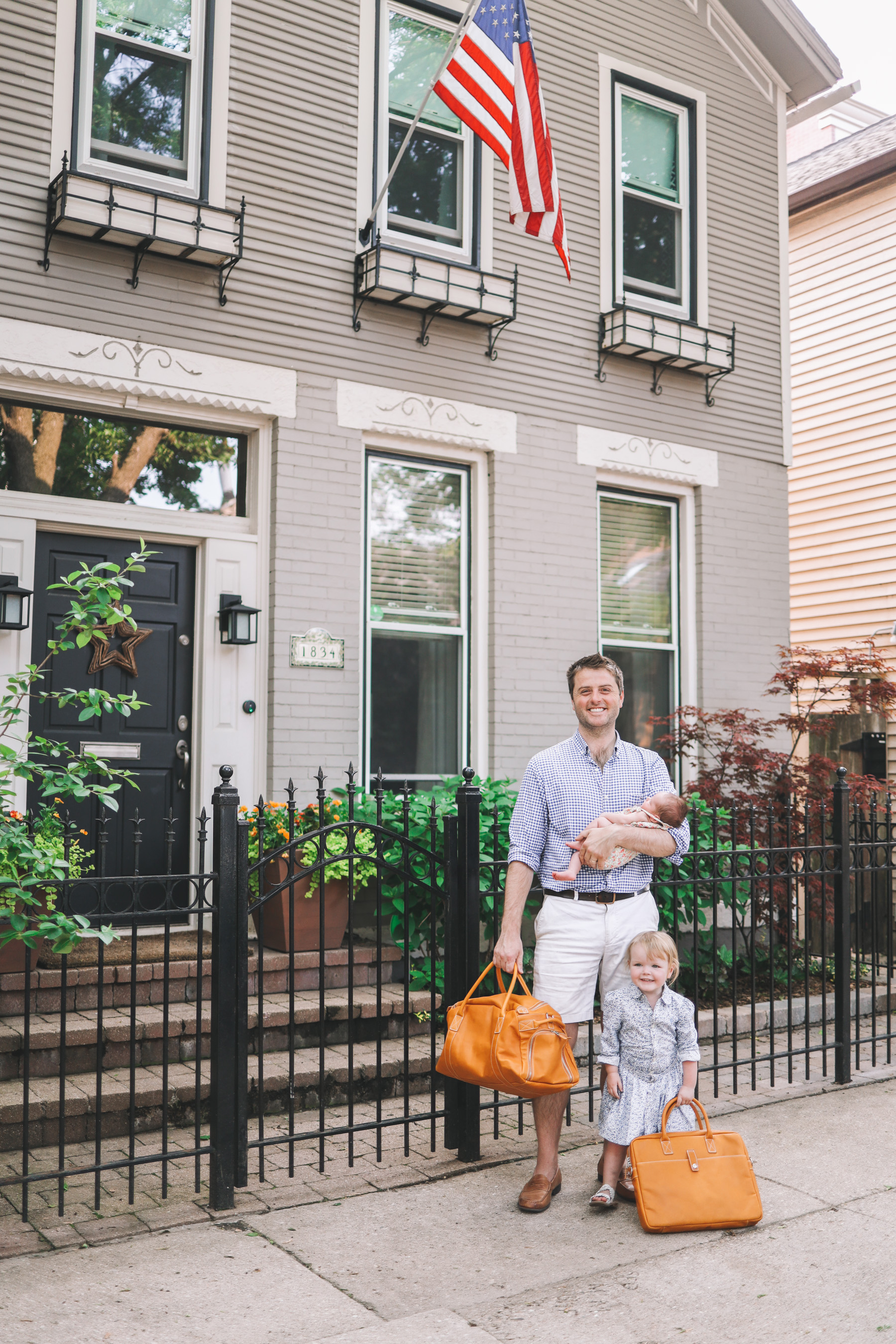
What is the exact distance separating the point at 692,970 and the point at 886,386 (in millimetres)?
6700

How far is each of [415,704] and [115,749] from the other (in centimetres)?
208

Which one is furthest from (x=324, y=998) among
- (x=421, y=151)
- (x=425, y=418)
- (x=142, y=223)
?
(x=421, y=151)

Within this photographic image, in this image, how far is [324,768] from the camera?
7191 mm

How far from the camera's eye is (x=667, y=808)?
4.28 meters

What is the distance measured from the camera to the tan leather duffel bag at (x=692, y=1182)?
381 centimetres

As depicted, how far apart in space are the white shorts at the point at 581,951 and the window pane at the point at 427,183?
5310mm

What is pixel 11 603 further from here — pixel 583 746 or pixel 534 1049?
pixel 534 1049

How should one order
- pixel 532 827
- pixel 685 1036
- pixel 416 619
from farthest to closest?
pixel 416 619 → pixel 532 827 → pixel 685 1036

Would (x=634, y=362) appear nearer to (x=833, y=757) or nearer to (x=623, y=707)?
(x=623, y=707)

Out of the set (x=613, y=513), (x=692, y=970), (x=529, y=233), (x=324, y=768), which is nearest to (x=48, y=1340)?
(x=324, y=768)

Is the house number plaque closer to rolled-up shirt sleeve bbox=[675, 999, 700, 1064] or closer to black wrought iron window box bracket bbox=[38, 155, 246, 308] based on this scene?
black wrought iron window box bracket bbox=[38, 155, 246, 308]

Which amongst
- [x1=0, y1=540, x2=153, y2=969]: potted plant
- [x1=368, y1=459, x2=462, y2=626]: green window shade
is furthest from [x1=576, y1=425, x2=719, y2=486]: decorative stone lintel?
[x1=0, y1=540, x2=153, y2=969]: potted plant

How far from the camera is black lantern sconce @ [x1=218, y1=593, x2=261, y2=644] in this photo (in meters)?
6.88

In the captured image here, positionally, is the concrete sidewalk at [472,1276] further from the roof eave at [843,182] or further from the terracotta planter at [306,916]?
the roof eave at [843,182]
